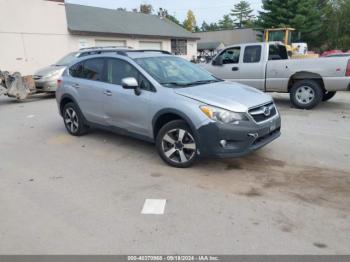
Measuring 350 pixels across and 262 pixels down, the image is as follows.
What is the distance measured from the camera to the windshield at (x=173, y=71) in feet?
17.3

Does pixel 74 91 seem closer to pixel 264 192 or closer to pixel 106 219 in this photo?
pixel 106 219

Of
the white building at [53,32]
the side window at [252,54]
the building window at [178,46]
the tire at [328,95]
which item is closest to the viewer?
the side window at [252,54]

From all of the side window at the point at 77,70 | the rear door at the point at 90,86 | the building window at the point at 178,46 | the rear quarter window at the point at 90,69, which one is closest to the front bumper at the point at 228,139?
the rear door at the point at 90,86

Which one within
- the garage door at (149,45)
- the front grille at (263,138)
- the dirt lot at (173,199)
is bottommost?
the dirt lot at (173,199)

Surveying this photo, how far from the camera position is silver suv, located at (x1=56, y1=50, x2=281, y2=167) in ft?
14.7

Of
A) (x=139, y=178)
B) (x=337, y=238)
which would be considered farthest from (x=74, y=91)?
(x=337, y=238)

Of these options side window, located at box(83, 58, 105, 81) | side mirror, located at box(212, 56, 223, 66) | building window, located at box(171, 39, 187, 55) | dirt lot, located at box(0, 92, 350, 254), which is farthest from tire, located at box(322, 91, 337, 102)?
building window, located at box(171, 39, 187, 55)

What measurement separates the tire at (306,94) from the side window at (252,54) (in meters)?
1.42

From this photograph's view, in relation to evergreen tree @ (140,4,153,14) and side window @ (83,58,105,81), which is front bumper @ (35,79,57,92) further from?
evergreen tree @ (140,4,153,14)

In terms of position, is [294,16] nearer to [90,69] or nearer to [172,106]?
[90,69]

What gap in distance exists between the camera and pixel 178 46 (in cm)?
3105

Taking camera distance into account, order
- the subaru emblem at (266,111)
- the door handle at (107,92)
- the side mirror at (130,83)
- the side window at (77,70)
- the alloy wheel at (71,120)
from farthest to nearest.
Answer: the alloy wheel at (71,120)
the side window at (77,70)
the door handle at (107,92)
the side mirror at (130,83)
the subaru emblem at (266,111)

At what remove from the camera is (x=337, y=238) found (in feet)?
10.3

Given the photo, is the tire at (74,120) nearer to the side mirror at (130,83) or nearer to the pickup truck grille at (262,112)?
the side mirror at (130,83)
